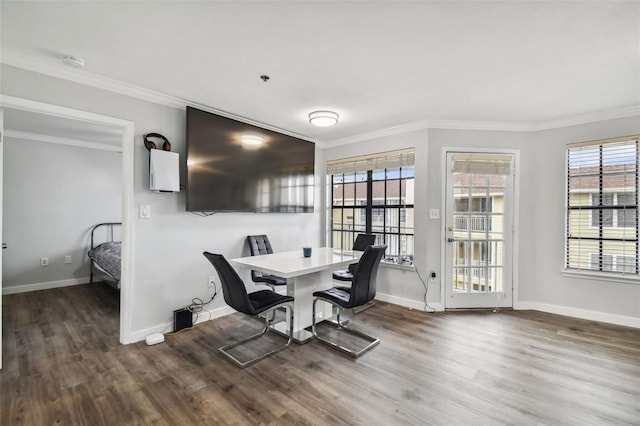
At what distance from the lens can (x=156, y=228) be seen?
2.90m

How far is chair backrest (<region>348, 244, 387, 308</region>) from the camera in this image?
2.49 metres

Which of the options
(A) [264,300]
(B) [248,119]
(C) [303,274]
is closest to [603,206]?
(C) [303,274]

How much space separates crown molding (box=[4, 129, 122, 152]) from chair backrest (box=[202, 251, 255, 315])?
4.13 m

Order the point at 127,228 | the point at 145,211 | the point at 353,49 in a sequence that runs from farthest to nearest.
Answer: the point at 145,211, the point at 127,228, the point at 353,49

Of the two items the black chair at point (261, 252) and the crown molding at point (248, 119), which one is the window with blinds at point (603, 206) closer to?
the crown molding at point (248, 119)

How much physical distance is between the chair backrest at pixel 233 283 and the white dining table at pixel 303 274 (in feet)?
0.83

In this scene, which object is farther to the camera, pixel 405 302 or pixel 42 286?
pixel 42 286

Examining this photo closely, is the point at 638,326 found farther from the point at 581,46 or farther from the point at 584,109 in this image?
the point at 581,46

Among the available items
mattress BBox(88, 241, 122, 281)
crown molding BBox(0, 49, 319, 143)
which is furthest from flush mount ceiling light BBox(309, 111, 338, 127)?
mattress BBox(88, 241, 122, 281)

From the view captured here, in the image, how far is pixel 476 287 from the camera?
3721 mm

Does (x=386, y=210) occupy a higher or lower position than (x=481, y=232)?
higher

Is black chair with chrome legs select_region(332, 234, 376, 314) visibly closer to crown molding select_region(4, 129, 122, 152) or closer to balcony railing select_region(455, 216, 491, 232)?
balcony railing select_region(455, 216, 491, 232)

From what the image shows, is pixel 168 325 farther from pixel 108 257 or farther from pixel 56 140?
pixel 56 140

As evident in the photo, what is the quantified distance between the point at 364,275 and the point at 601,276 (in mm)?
2958
